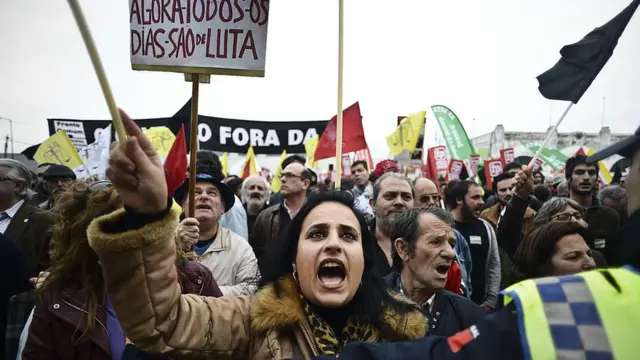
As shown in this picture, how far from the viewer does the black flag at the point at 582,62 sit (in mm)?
4184

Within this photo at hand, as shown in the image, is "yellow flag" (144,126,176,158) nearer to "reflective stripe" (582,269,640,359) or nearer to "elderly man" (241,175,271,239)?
"elderly man" (241,175,271,239)

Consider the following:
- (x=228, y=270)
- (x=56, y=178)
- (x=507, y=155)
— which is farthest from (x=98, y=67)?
(x=507, y=155)

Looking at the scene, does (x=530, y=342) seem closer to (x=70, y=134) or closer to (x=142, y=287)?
(x=142, y=287)

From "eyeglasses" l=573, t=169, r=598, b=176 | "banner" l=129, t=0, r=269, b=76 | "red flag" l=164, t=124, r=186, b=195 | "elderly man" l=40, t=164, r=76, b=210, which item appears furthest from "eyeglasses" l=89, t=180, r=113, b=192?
"eyeglasses" l=573, t=169, r=598, b=176

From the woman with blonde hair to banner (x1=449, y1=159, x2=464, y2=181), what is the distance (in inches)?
417

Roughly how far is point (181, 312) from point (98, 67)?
0.82m

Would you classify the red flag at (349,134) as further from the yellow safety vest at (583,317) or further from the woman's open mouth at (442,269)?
the yellow safety vest at (583,317)

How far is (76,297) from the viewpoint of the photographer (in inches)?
92.8

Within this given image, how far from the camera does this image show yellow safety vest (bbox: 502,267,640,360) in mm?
1026

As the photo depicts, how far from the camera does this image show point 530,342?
41.6 inches

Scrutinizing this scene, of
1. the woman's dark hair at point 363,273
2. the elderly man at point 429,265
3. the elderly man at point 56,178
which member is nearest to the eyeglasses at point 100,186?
the woman's dark hair at point 363,273

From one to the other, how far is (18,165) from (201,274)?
2.82 meters

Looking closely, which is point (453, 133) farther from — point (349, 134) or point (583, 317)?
point (583, 317)

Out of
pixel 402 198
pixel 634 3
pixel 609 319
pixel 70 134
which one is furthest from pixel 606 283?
pixel 70 134
